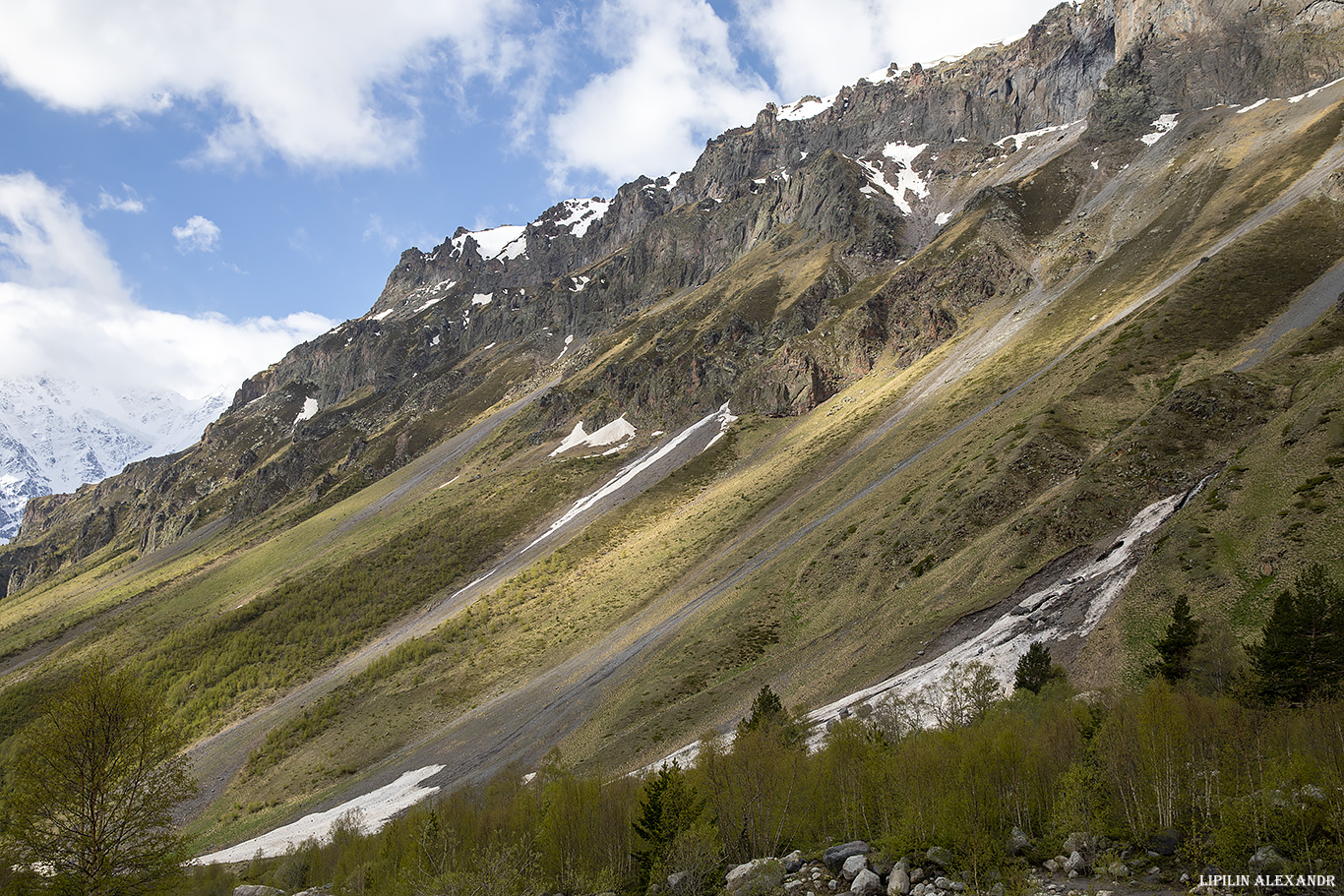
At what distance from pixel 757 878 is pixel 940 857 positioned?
5218mm

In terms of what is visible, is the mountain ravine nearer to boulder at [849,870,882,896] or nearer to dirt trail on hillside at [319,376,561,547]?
dirt trail on hillside at [319,376,561,547]

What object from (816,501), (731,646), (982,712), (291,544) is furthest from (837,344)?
(291,544)

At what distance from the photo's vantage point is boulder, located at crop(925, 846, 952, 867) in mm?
17641

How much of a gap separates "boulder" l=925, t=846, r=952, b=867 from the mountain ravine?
16.3 metres

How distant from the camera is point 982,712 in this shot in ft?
94.7

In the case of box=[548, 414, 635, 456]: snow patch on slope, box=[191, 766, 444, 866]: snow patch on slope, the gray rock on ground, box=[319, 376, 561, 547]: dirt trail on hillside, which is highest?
box=[319, 376, 561, 547]: dirt trail on hillside

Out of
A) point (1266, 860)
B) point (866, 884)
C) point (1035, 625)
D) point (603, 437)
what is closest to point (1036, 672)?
point (1035, 625)

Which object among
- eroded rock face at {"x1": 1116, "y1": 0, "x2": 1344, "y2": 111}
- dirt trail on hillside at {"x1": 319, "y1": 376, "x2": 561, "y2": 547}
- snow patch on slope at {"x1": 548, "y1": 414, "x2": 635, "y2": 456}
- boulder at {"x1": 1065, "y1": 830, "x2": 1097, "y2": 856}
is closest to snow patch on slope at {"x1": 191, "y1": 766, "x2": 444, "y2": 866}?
boulder at {"x1": 1065, "y1": 830, "x2": 1097, "y2": 856}

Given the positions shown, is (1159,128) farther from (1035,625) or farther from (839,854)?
(839,854)

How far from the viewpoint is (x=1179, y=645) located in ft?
86.6

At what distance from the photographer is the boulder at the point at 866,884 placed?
16953mm

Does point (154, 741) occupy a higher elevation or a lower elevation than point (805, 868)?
higher

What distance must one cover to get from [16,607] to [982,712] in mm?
235104

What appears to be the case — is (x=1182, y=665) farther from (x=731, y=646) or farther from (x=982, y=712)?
(x=731, y=646)
